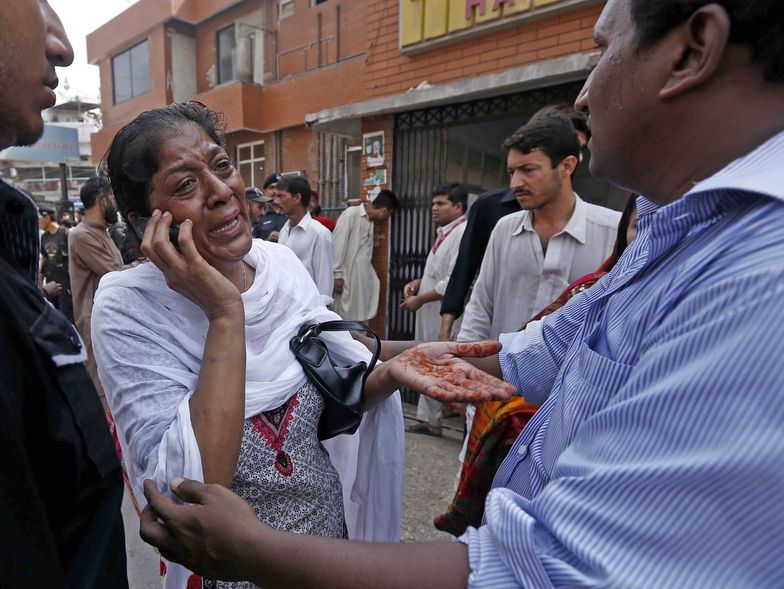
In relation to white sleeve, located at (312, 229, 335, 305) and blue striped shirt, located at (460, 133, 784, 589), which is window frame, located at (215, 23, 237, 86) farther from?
blue striped shirt, located at (460, 133, 784, 589)

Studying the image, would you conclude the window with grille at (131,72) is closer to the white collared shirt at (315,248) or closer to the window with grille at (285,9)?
the window with grille at (285,9)

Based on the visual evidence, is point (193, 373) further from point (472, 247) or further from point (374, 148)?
point (374, 148)

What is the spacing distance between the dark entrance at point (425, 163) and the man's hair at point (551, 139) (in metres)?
1.99

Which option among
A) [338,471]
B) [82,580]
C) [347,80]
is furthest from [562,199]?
[347,80]

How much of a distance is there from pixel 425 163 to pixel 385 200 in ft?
1.98

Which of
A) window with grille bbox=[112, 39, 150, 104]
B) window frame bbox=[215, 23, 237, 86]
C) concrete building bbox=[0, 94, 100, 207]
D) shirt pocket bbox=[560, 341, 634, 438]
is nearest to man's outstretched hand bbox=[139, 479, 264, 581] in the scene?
shirt pocket bbox=[560, 341, 634, 438]

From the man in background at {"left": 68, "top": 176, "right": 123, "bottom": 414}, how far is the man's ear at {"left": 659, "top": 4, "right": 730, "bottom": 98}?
4549 mm

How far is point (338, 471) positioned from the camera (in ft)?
5.66

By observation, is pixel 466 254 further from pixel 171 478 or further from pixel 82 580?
pixel 82 580

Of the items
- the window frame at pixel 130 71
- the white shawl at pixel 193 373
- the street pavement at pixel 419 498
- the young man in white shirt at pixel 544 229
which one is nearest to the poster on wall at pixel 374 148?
the young man in white shirt at pixel 544 229

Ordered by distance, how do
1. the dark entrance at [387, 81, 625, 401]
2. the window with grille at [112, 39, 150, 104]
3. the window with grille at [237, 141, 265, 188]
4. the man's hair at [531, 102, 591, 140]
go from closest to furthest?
the man's hair at [531, 102, 591, 140] → the dark entrance at [387, 81, 625, 401] → the window with grille at [237, 141, 265, 188] → the window with grille at [112, 39, 150, 104]

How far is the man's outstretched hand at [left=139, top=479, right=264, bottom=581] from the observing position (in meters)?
0.90

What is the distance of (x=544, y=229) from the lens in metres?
2.84

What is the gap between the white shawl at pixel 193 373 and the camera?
116cm
